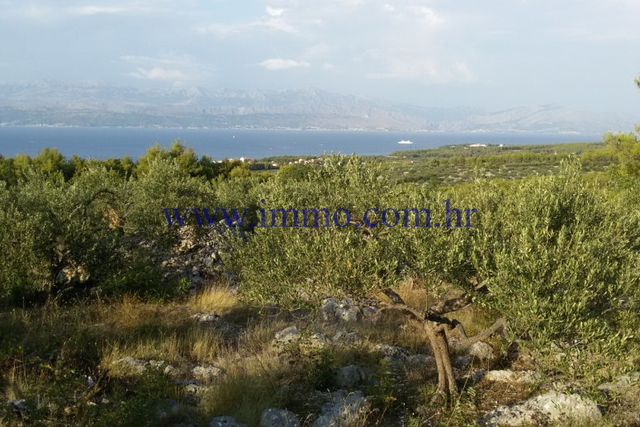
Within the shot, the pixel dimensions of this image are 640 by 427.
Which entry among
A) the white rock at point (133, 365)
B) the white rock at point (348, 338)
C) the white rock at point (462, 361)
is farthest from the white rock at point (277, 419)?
the white rock at point (462, 361)

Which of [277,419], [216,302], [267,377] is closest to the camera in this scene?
[277,419]

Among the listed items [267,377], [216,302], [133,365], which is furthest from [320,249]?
[216,302]

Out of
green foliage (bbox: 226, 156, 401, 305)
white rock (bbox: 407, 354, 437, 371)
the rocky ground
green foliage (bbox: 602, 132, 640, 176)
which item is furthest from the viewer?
green foliage (bbox: 602, 132, 640, 176)

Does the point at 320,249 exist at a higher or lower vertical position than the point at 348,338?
higher

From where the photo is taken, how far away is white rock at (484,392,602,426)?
627 cm

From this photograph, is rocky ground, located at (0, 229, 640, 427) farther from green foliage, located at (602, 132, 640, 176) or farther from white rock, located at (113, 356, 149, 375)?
green foliage, located at (602, 132, 640, 176)

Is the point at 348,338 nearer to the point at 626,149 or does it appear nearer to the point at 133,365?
the point at 133,365

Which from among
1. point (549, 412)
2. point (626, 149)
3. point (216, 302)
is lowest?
point (549, 412)

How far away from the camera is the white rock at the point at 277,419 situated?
6087 millimetres

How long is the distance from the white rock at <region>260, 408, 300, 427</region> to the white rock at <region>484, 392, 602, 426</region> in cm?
255

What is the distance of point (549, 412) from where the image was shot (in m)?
6.51

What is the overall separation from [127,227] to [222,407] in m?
9.19

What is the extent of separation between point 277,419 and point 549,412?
3579 millimetres

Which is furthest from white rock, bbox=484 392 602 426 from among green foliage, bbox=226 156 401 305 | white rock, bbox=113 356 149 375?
white rock, bbox=113 356 149 375
